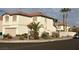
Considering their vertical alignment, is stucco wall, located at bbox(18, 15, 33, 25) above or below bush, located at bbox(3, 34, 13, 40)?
above

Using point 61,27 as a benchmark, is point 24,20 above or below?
above

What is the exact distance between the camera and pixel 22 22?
248cm

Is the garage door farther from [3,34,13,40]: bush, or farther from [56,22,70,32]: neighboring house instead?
[56,22,70,32]: neighboring house

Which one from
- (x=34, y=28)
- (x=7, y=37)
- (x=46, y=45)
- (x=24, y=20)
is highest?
(x=24, y=20)

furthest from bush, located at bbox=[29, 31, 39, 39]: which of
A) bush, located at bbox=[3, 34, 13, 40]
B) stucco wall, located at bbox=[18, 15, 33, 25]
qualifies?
bush, located at bbox=[3, 34, 13, 40]

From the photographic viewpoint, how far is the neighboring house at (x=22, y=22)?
8.11 feet

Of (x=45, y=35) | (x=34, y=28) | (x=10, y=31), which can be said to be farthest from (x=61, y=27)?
(x=10, y=31)

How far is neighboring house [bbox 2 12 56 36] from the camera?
247 cm

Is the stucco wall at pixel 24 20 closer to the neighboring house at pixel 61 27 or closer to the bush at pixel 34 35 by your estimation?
the bush at pixel 34 35

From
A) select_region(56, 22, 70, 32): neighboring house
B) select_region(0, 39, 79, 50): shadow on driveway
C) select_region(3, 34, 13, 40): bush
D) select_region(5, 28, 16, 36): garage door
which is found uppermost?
select_region(56, 22, 70, 32): neighboring house

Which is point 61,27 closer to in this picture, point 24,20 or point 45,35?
point 45,35
